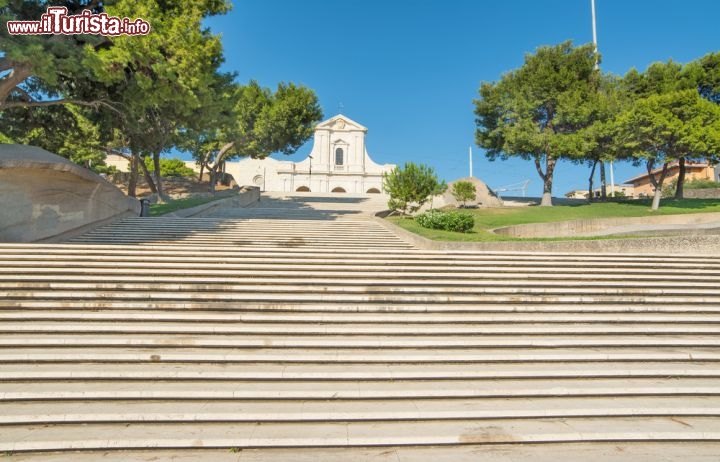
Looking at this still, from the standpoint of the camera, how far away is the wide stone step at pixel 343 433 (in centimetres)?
333

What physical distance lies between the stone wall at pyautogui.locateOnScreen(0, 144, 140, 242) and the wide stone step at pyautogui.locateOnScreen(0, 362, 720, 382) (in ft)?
20.2

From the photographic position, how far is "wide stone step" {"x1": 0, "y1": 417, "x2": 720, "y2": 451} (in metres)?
3.33

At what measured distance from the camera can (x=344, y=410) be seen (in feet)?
12.6

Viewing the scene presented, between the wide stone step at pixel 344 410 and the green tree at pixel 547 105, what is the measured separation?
75.7 ft

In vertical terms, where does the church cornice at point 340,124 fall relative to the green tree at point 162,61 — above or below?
above

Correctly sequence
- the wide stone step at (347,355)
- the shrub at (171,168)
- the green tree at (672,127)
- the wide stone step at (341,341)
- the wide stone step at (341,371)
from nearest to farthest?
the wide stone step at (341,371), the wide stone step at (347,355), the wide stone step at (341,341), the green tree at (672,127), the shrub at (171,168)

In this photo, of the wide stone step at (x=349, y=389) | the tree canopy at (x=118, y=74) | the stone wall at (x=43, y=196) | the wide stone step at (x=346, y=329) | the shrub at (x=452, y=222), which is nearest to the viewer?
the wide stone step at (x=349, y=389)

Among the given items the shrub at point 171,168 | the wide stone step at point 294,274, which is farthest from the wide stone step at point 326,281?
the shrub at point 171,168

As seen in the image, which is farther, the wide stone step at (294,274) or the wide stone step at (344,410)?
the wide stone step at (294,274)

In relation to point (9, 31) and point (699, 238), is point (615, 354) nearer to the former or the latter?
point (699, 238)

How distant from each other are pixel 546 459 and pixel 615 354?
2.37m

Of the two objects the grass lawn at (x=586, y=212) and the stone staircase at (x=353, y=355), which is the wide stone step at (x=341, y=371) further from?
the grass lawn at (x=586, y=212)

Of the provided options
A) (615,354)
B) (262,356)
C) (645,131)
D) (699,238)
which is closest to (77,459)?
(262,356)


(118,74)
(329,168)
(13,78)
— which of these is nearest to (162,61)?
(118,74)
